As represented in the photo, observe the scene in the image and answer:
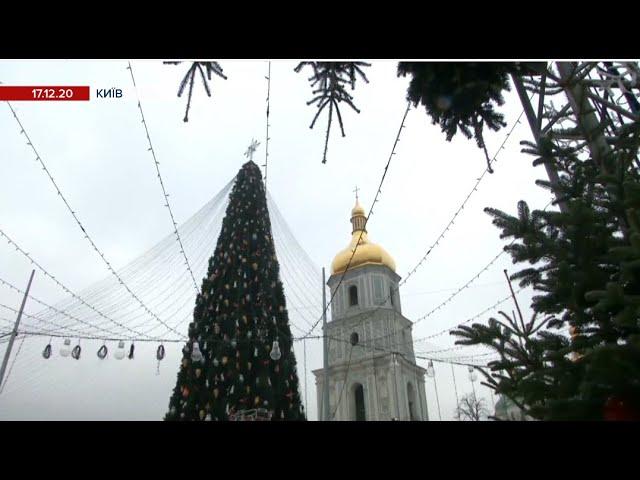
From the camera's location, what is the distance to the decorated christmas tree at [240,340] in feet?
32.5

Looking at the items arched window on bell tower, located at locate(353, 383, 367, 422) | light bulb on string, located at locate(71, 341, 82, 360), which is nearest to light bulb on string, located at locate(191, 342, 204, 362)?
light bulb on string, located at locate(71, 341, 82, 360)

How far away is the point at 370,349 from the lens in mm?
23547

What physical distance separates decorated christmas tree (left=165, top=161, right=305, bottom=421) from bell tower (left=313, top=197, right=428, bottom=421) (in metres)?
10.3

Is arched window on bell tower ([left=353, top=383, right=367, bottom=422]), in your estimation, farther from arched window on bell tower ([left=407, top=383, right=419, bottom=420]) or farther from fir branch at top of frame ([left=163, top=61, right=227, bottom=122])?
fir branch at top of frame ([left=163, top=61, right=227, bottom=122])

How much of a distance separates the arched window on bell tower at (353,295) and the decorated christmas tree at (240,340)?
14.1 meters

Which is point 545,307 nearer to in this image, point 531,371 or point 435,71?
point 531,371

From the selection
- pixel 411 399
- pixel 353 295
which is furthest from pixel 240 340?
pixel 411 399

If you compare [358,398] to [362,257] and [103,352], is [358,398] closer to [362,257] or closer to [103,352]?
[362,257]

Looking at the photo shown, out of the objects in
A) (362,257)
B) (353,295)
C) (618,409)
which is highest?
(362,257)

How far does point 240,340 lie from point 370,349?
47.2 feet

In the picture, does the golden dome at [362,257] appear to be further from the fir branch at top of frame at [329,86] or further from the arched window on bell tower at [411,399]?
the fir branch at top of frame at [329,86]
